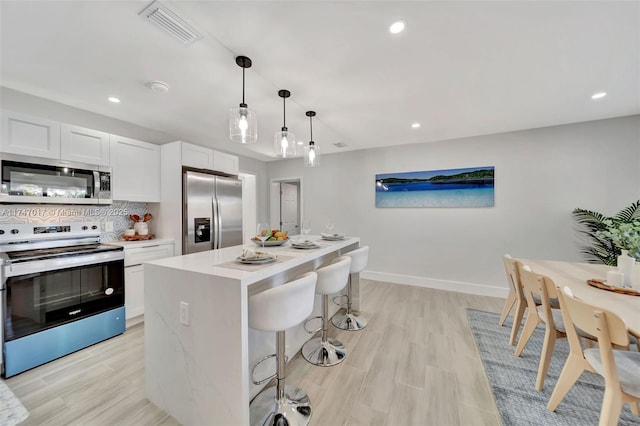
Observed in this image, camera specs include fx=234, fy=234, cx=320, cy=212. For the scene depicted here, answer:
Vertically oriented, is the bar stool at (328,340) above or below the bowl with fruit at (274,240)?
below

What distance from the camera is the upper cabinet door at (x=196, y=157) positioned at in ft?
10.4

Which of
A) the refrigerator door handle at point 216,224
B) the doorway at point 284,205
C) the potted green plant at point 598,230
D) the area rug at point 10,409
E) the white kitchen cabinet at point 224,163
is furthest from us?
the doorway at point 284,205

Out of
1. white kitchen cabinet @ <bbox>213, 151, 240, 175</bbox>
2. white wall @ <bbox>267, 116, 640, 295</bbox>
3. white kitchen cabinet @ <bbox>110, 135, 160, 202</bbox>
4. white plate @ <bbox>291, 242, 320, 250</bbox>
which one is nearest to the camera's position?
white plate @ <bbox>291, 242, 320, 250</bbox>

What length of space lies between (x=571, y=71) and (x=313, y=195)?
13.1ft

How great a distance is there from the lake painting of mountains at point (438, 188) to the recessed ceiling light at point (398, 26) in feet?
9.70

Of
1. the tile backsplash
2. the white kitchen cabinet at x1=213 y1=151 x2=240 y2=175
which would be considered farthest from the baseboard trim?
the tile backsplash

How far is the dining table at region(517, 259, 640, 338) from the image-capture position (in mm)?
1341

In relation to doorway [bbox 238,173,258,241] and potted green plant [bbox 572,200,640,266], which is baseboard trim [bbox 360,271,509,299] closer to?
potted green plant [bbox 572,200,640,266]

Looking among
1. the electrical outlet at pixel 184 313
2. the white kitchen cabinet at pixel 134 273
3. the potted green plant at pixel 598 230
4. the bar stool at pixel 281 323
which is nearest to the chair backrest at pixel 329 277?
the bar stool at pixel 281 323

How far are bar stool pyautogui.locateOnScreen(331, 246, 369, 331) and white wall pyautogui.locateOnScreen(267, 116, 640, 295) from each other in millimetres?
1873

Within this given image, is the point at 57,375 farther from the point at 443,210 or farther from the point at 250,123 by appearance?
the point at 443,210

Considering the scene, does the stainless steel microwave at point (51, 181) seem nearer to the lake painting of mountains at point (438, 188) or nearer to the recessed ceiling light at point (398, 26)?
the recessed ceiling light at point (398, 26)

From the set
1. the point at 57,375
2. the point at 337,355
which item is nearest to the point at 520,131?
the point at 337,355

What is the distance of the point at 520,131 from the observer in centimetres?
354
